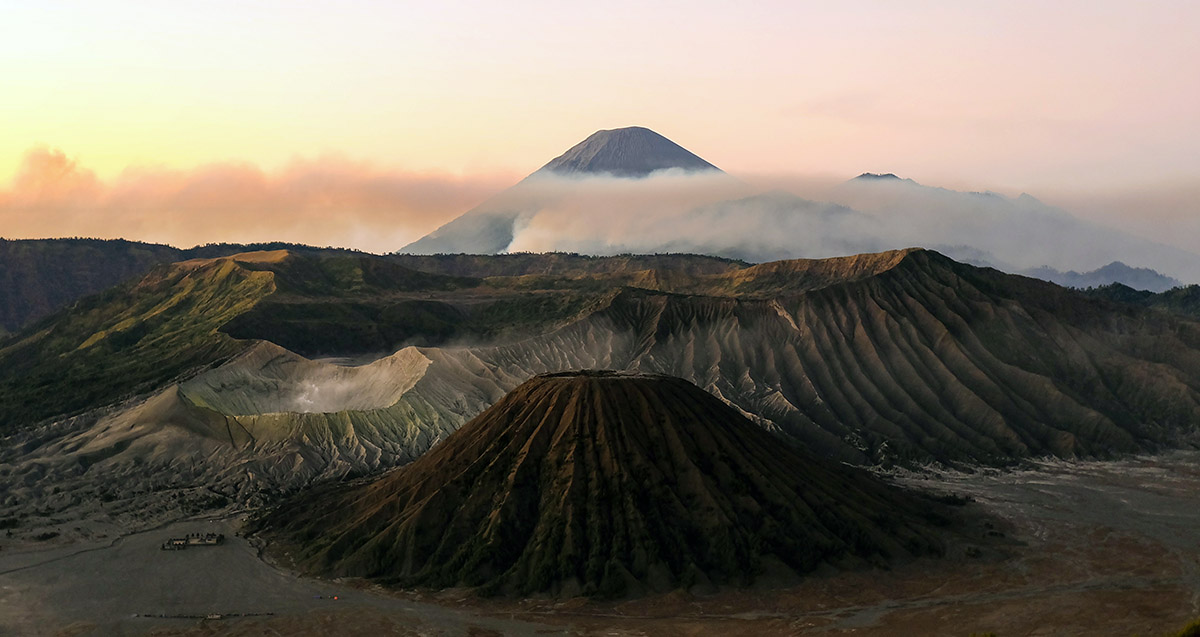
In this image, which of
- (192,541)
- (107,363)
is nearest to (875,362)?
(192,541)

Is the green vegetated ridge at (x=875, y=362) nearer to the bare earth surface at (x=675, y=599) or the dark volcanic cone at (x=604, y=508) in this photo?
the dark volcanic cone at (x=604, y=508)

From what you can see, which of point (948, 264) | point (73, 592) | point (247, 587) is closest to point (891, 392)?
point (948, 264)

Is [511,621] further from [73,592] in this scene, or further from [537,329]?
[537,329]

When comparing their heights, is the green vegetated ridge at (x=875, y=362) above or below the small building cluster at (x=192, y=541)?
above

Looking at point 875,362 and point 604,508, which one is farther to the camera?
point 875,362

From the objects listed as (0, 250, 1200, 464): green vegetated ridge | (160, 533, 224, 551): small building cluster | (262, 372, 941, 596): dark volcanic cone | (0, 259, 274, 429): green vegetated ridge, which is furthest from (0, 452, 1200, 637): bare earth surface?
(0, 259, 274, 429): green vegetated ridge

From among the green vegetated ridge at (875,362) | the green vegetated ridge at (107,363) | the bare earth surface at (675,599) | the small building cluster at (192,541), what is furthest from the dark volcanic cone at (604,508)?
the green vegetated ridge at (107,363)

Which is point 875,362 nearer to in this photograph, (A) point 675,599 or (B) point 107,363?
(A) point 675,599
